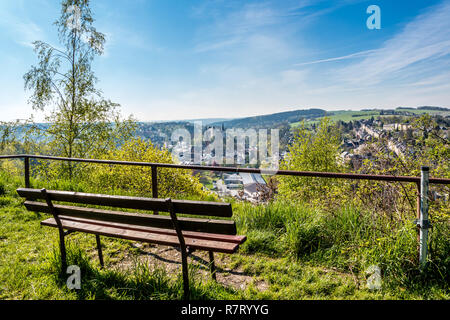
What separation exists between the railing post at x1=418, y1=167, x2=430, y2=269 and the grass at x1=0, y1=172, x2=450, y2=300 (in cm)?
8

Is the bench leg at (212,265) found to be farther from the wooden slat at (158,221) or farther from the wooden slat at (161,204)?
the wooden slat at (161,204)

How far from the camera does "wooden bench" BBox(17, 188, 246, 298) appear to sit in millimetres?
2150

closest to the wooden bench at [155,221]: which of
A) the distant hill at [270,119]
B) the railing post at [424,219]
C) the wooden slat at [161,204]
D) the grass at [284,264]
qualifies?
the wooden slat at [161,204]

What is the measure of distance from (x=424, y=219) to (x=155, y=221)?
2386 millimetres

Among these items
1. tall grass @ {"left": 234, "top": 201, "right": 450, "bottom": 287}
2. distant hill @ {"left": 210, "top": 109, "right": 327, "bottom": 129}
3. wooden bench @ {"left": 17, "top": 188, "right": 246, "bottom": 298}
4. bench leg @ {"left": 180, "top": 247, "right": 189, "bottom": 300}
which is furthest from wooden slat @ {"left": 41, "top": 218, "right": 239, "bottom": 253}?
distant hill @ {"left": 210, "top": 109, "right": 327, "bottom": 129}

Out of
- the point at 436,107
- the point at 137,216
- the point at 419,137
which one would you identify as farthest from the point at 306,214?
the point at 436,107

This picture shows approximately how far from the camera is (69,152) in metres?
14.0

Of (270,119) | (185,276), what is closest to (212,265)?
(185,276)

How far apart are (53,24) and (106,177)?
754cm

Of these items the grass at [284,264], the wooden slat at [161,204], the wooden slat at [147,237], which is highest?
the wooden slat at [161,204]

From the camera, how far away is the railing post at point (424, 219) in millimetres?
2559

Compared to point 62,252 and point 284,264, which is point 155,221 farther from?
point 284,264

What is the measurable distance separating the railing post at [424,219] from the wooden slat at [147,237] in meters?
1.68
